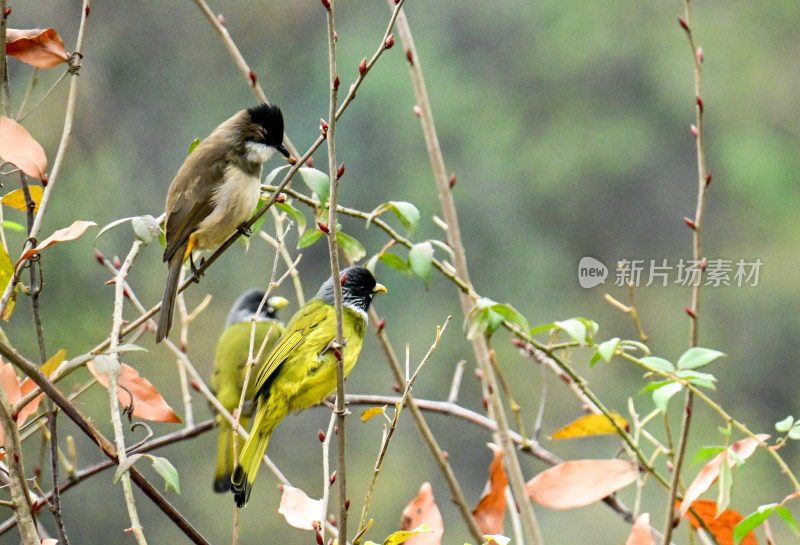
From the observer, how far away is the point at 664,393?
71cm

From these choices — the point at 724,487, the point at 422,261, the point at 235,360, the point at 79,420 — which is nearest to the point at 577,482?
the point at 724,487

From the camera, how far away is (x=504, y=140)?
4.83 metres

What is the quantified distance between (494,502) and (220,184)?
0.57 meters

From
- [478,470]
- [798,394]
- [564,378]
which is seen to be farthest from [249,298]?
[798,394]

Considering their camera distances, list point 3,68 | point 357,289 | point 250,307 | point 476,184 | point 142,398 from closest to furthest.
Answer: point 3,68 → point 142,398 → point 357,289 → point 250,307 → point 476,184

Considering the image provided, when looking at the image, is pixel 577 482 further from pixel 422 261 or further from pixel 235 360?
pixel 235 360

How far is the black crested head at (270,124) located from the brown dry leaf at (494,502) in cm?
52

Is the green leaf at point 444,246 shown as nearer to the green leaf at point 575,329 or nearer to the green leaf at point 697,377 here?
the green leaf at point 575,329

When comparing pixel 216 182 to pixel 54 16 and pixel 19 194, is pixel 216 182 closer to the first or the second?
pixel 19 194

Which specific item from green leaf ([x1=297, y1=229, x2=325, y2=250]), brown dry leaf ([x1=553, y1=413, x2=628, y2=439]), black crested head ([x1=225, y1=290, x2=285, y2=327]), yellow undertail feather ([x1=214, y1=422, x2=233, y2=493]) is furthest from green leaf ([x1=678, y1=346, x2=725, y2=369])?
black crested head ([x1=225, y1=290, x2=285, y2=327])

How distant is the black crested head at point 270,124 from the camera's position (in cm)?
115

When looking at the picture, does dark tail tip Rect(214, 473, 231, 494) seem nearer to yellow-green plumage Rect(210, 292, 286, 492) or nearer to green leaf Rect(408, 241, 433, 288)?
yellow-green plumage Rect(210, 292, 286, 492)

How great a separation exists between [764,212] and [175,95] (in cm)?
317

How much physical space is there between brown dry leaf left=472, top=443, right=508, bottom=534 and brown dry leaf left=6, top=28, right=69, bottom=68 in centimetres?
52
